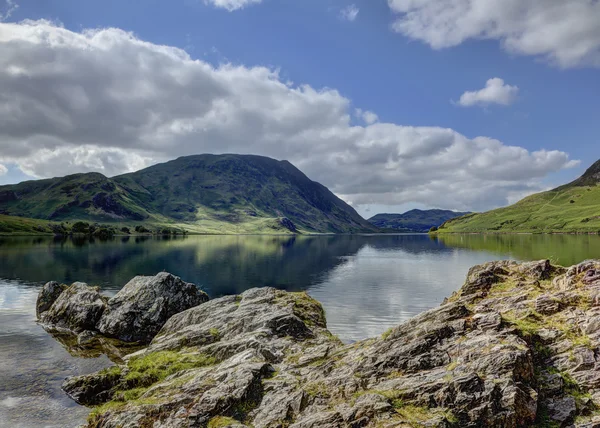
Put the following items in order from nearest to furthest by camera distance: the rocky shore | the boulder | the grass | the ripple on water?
the rocky shore < the ripple on water < the grass < the boulder

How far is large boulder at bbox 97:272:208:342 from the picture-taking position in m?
46.3

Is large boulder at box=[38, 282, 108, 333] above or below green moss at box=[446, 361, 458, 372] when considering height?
below

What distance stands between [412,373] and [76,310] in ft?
157

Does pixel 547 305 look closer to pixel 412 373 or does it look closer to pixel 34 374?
pixel 412 373

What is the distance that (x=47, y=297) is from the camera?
2244 inches

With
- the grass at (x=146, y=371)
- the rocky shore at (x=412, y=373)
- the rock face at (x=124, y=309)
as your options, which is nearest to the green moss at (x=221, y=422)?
the rocky shore at (x=412, y=373)

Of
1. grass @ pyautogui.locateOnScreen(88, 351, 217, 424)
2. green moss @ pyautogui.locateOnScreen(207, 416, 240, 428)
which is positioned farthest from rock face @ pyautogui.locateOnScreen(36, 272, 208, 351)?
green moss @ pyautogui.locateOnScreen(207, 416, 240, 428)

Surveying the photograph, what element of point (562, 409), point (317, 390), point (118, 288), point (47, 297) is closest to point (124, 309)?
point (47, 297)

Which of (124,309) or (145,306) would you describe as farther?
(145,306)

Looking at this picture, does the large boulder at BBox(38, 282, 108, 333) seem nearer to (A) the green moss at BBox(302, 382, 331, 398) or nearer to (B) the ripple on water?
(B) the ripple on water

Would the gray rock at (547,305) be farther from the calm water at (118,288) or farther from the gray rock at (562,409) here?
the calm water at (118,288)

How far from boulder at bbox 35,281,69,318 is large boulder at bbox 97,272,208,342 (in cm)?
1341

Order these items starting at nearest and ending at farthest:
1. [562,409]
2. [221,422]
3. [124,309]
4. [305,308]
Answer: [562,409]
[221,422]
[305,308]
[124,309]

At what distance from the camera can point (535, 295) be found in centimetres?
2778
